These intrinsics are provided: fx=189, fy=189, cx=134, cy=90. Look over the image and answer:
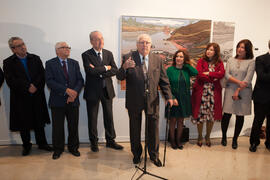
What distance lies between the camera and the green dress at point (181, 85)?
306 cm

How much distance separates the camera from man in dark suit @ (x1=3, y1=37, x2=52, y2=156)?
9.15 ft

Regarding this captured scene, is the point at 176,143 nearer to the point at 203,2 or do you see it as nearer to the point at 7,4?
the point at 203,2

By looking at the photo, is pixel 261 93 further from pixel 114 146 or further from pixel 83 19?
pixel 83 19

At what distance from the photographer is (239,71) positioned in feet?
10.3

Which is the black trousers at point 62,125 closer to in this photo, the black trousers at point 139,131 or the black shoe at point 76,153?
the black shoe at point 76,153

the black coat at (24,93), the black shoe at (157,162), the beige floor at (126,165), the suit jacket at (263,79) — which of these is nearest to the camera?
the beige floor at (126,165)

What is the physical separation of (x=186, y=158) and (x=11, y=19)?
3.61m

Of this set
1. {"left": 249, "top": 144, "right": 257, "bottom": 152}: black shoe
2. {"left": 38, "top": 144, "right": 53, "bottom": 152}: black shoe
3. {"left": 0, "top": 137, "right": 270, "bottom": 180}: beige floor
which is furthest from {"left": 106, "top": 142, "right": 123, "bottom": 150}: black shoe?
{"left": 249, "top": 144, "right": 257, "bottom": 152}: black shoe

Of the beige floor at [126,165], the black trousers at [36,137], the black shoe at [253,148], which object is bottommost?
the beige floor at [126,165]

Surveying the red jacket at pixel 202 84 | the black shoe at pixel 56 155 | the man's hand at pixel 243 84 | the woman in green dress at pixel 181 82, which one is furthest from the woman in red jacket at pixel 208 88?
the black shoe at pixel 56 155

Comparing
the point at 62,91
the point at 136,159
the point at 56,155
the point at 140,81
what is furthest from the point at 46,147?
the point at 140,81

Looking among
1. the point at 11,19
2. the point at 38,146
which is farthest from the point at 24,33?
the point at 38,146

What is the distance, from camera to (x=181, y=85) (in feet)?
10.1

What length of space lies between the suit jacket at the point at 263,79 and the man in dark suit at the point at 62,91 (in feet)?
9.19
